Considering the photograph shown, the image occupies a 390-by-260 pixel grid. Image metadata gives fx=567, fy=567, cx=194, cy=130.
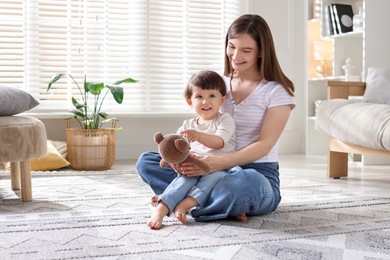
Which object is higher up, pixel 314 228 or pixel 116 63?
pixel 116 63

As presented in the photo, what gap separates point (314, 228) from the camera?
68.9 inches

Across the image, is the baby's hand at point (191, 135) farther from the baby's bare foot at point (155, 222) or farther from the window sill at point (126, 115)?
the window sill at point (126, 115)

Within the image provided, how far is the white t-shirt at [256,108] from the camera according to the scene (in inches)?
77.5

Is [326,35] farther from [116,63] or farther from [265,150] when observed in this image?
[265,150]

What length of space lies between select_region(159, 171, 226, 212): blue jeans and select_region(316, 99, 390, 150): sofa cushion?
3.50ft

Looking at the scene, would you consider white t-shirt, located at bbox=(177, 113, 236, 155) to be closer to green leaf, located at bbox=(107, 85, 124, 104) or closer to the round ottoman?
the round ottoman

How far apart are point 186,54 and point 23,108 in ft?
6.97

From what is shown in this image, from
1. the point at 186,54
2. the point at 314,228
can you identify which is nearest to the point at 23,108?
the point at 314,228

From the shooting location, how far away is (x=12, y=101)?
2301 mm

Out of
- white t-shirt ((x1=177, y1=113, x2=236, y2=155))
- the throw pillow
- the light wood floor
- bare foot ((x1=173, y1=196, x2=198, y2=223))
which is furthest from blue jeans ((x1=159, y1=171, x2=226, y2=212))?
the throw pillow

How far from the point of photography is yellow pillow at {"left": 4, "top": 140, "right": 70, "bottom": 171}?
3.35 meters

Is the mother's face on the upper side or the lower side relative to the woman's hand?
upper

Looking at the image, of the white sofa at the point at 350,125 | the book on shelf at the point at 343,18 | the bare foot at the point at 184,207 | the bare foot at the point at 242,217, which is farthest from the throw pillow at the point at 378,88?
the bare foot at the point at 184,207

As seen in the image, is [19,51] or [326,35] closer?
[19,51]
